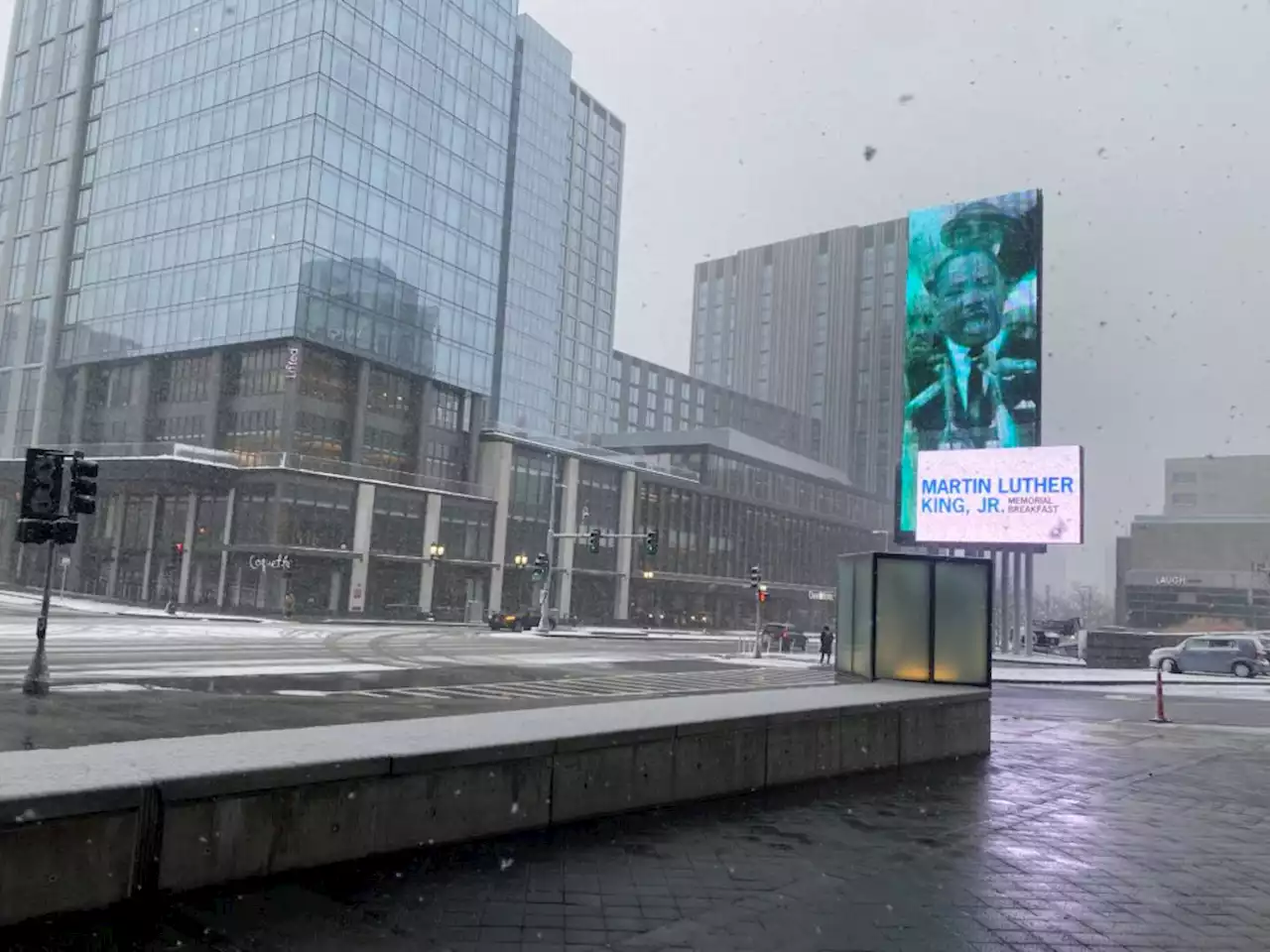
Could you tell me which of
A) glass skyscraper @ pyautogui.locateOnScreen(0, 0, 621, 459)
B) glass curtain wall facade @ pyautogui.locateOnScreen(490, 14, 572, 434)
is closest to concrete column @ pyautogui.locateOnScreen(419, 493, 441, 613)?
glass skyscraper @ pyautogui.locateOnScreen(0, 0, 621, 459)

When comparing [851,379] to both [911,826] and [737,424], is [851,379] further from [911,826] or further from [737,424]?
[911,826]

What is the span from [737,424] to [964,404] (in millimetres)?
99277

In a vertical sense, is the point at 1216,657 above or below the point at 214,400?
below

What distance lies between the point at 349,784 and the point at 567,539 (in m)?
77.3

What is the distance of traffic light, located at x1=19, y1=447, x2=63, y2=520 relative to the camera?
621 inches

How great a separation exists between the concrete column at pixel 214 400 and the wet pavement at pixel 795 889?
62.3 metres

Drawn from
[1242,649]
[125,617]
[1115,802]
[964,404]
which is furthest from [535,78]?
[1115,802]

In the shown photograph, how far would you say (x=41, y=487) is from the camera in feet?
52.0

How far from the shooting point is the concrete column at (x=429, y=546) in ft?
226

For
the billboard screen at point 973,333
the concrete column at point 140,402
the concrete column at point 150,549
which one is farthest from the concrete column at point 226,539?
the billboard screen at point 973,333

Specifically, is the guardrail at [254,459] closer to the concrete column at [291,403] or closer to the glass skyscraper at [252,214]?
the concrete column at [291,403]

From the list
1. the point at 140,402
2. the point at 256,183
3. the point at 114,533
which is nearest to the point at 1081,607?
the point at 256,183

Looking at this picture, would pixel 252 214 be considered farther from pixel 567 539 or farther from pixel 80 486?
pixel 80 486

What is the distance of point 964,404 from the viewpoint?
161 feet
